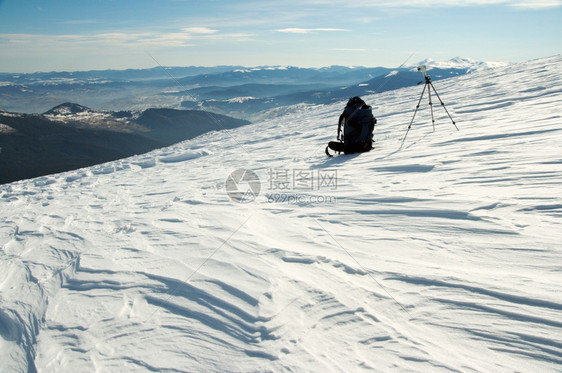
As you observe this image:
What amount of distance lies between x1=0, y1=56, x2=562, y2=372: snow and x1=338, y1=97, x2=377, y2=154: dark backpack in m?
1.64

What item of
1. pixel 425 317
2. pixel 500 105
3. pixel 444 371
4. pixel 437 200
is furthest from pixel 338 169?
pixel 500 105

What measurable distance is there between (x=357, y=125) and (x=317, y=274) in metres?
5.82

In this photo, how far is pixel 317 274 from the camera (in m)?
3.21

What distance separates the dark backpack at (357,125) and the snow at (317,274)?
5.38 feet

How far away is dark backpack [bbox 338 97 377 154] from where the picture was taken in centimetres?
817

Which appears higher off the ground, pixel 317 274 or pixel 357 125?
Result: pixel 357 125

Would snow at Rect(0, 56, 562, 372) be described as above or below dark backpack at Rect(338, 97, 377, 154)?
below

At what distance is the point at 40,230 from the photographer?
5906 millimetres

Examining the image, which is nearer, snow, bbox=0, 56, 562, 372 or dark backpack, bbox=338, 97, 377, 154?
snow, bbox=0, 56, 562, 372

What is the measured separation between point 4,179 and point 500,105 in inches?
4929

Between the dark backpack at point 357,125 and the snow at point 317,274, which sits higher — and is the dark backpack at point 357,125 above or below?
above

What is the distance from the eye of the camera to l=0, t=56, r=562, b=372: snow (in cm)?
231

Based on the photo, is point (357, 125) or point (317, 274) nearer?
point (317, 274)

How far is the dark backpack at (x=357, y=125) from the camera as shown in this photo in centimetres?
817
